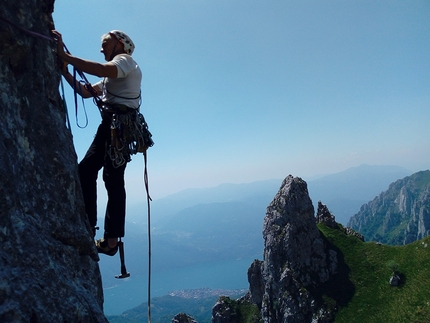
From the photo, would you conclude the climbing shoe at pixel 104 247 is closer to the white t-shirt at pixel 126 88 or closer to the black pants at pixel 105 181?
the black pants at pixel 105 181

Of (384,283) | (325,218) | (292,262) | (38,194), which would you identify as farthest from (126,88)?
(325,218)

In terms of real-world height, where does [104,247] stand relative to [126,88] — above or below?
below

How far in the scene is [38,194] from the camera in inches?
194

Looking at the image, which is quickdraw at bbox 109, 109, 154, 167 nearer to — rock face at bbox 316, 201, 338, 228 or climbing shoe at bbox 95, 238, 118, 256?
climbing shoe at bbox 95, 238, 118, 256

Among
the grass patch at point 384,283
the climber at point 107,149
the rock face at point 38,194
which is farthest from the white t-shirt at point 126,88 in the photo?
the grass patch at point 384,283

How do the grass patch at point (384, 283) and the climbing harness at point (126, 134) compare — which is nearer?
the climbing harness at point (126, 134)

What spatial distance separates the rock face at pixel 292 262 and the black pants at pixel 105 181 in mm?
53241

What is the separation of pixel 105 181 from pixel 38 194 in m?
1.99

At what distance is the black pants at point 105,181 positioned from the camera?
6.59 metres

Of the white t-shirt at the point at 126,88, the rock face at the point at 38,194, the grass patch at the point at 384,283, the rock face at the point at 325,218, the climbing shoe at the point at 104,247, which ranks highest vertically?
the white t-shirt at the point at 126,88

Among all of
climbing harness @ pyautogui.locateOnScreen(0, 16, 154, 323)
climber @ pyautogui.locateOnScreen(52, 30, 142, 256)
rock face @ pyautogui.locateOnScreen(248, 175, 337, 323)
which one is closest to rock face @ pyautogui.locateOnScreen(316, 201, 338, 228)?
rock face @ pyautogui.locateOnScreen(248, 175, 337, 323)

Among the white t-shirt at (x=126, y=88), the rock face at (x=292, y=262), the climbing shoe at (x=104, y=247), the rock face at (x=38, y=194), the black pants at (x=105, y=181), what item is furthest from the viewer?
the rock face at (x=292, y=262)

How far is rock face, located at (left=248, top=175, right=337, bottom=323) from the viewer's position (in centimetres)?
5616

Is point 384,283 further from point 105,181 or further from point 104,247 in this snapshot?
point 105,181
